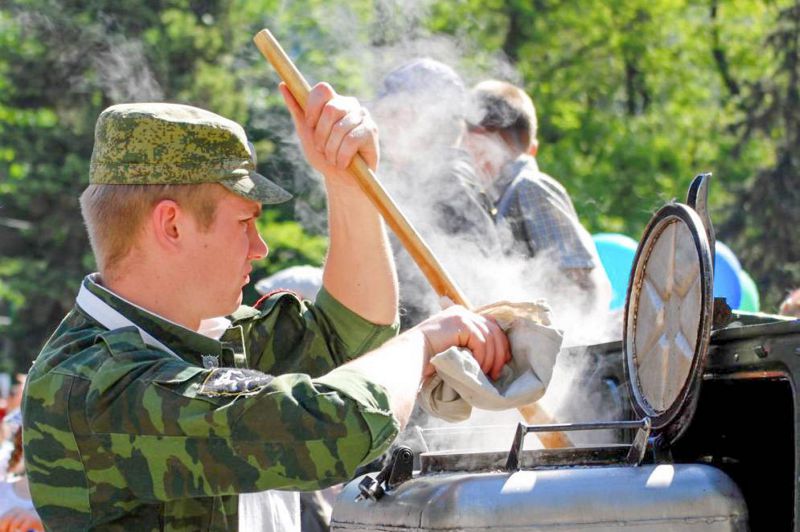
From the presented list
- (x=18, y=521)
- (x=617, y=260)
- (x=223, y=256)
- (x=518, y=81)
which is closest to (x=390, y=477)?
(x=223, y=256)

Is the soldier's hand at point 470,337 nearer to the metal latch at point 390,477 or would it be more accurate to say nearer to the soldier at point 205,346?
the soldier at point 205,346

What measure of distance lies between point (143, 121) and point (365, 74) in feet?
10.8

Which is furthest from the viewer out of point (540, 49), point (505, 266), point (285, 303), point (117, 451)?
point (540, 49)

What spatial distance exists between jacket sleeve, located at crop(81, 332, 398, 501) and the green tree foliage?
521cm

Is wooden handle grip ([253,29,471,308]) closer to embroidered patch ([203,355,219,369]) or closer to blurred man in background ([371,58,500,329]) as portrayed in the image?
embroidered patch ([203,355,219,369])

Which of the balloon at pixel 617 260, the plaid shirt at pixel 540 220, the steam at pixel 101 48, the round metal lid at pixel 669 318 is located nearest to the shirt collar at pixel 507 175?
the plaid shirt at pixel 540 220

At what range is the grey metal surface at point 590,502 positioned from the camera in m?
1.89

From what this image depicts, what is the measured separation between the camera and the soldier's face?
2.18 m

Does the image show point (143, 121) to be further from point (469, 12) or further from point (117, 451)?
point (469, 12)

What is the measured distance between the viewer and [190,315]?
2.22 metres

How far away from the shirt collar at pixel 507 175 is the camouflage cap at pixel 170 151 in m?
2.30

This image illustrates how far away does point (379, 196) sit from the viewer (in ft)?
8.05

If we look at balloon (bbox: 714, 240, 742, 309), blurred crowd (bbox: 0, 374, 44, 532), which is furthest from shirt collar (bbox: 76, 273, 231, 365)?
balloon (bbox: 714, 240, 742, 309)

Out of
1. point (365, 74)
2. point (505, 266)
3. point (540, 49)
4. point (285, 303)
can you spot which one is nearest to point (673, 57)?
point (540, 49)
